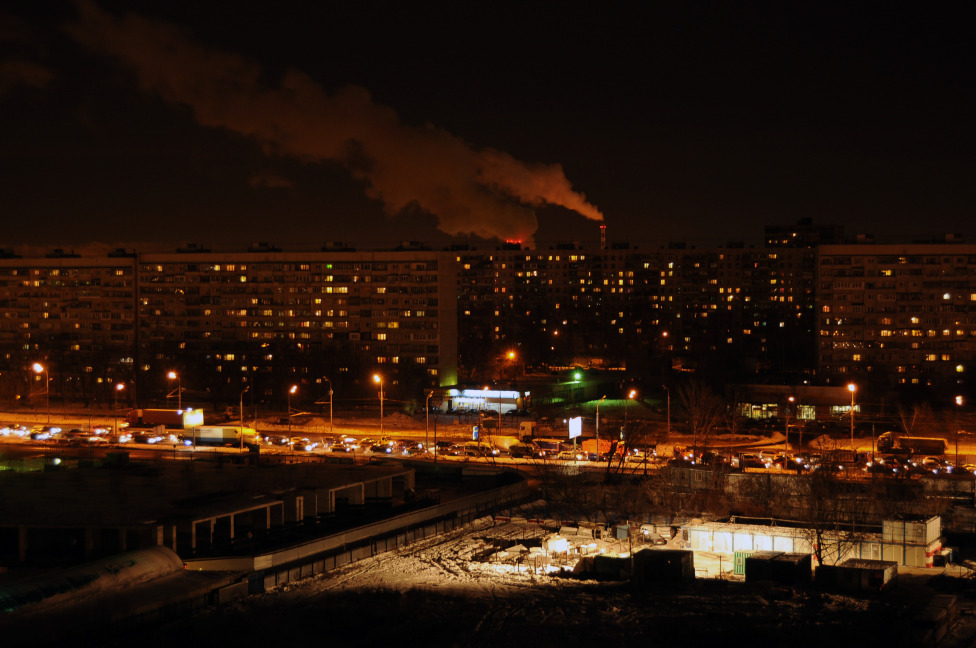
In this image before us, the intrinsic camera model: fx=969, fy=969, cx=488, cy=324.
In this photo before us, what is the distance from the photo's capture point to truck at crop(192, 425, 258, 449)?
31.9 m

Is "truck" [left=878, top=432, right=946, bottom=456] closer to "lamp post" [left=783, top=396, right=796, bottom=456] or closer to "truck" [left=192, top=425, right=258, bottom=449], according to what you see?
"lamp post" [left=783, top=396, right=796, bottom=456]

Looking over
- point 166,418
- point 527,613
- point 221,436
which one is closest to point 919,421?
point 221,436

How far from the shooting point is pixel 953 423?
34188mm

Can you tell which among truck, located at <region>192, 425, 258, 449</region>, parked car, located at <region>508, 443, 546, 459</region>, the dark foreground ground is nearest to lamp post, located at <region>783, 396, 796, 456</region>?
parked car, located at <region>508, 443, 546, 459</region>

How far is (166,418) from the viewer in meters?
34.8

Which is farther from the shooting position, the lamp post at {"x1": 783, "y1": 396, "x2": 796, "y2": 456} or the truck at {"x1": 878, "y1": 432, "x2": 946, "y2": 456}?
the truck at {"x1": 878, "y1": 432, "x2": 946, "y2": 456}

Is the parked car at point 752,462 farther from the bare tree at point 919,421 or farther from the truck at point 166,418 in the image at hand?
the truck at point 166,418

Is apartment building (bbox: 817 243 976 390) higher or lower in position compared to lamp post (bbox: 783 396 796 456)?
higher

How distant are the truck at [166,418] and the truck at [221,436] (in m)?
1.69

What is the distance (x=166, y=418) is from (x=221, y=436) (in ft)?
12.7

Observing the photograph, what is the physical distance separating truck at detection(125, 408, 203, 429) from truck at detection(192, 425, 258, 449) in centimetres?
169

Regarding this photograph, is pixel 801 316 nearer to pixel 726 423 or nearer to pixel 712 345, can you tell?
pixel 712 345

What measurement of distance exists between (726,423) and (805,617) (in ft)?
72.5

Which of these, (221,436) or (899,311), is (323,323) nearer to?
(221,436)
